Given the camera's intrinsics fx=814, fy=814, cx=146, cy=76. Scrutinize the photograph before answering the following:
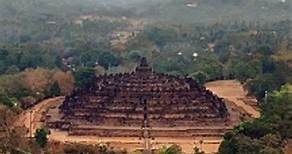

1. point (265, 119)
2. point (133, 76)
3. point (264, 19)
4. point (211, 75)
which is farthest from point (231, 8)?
point (265, 119)

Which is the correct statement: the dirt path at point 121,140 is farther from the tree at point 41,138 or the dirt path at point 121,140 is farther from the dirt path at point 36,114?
the tree at point 41,138

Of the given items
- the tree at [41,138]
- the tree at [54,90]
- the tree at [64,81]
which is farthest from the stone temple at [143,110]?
the tree at [64,81]

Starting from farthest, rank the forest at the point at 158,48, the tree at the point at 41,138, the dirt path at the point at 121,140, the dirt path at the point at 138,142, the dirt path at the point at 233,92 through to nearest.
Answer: the dirt path at the point at 233,92
the forest at the point at 158,48
the dirt path at the point at 121,140
the dirt path at the point at 138,142
the tree at the point at 41,138

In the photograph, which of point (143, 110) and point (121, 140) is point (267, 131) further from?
point (143, 110)

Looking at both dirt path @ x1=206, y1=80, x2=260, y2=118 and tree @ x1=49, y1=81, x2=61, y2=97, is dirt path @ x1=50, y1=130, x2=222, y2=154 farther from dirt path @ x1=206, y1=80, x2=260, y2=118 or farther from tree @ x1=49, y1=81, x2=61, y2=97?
tree @ x1=49, y1=81, x2=61, y2=97

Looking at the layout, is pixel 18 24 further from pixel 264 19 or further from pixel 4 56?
pixel 4 56
